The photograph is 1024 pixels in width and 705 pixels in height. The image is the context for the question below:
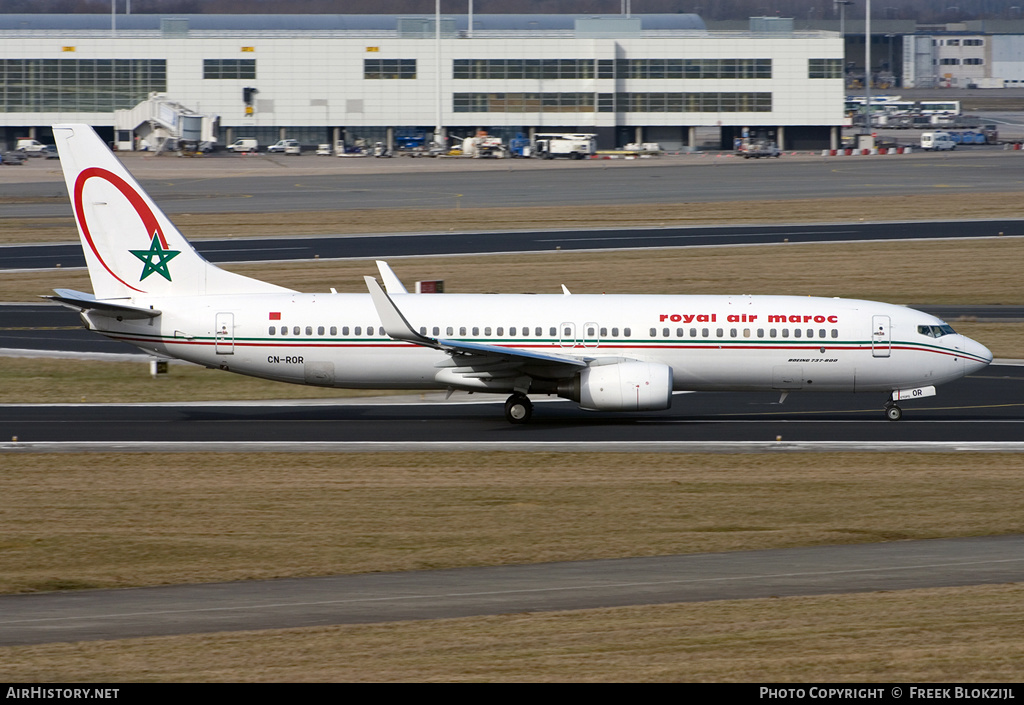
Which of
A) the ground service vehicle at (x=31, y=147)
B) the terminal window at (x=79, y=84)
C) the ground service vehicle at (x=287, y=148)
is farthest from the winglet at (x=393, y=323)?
the terminal window at (x=79, y=84)

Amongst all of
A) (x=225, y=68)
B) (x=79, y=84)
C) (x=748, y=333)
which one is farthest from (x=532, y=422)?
(x=79, y=84)

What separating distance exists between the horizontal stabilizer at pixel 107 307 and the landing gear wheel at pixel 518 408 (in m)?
10.7

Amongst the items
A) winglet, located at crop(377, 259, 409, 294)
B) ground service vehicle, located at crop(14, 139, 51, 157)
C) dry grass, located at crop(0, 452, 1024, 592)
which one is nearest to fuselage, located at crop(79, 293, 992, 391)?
winglet, located at crop(377, 259, 409, 294)

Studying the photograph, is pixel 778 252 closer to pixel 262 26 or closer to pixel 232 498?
pixel 232 498

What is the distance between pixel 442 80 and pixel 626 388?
137767 millimetres

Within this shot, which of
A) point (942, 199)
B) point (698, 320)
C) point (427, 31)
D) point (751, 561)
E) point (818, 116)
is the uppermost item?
point (427, 31)

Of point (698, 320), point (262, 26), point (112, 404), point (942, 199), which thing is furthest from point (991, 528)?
point (262, 26)

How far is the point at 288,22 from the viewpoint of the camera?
18625 cm

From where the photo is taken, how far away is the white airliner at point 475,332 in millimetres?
37125

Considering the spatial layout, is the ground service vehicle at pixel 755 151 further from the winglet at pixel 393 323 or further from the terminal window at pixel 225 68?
the winglet at pixel 393 323

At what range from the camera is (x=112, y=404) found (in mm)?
40688

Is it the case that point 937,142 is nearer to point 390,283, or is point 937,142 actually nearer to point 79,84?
point 79,84

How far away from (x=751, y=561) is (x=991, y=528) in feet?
19.9

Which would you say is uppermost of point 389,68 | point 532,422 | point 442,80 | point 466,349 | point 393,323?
point 389,68
